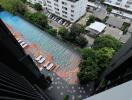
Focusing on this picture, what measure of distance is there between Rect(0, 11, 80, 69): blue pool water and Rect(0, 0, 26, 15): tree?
86cm

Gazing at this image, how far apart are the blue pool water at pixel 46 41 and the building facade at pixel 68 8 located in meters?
4.72

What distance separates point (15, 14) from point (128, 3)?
18335mm

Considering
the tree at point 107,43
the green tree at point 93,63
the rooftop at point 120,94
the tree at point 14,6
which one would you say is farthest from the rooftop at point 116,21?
the rooftop at point 120,94

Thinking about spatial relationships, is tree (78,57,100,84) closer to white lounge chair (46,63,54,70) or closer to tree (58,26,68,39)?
white lounge chair (46,63,54,70)

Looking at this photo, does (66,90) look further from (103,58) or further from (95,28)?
(95,28)

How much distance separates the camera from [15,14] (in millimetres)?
27188

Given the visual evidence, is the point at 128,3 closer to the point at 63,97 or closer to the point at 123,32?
the point at 123,32

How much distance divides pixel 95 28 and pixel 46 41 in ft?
23.8

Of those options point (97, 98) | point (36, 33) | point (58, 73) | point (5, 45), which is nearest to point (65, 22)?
point (36, 33)

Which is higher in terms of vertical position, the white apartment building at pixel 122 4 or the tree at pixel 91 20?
the white apartment building at pixel 122 4

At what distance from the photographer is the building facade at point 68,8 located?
24.5 m

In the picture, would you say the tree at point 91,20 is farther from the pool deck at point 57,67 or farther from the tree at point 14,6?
the tree at point 14,6

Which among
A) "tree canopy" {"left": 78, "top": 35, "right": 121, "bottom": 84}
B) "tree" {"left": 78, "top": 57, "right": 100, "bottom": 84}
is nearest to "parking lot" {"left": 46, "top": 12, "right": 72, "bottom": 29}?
"tree canopy" {"left": 78, "top": 35, "right": 121, "bottom": 84}

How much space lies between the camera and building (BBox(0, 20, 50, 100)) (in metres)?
10.3
